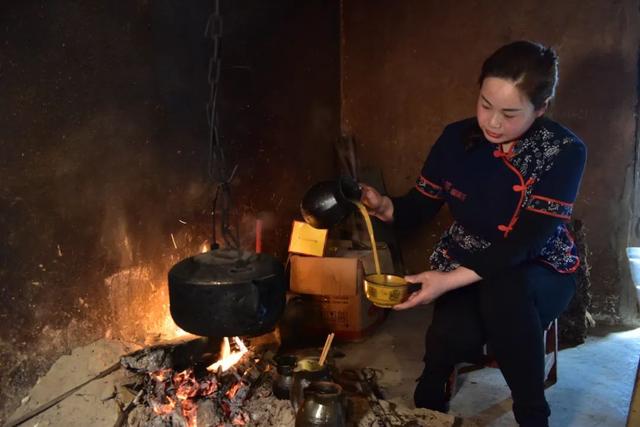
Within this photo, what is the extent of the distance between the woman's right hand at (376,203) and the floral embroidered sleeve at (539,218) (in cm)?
45

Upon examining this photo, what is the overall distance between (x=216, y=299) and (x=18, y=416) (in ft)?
3.27

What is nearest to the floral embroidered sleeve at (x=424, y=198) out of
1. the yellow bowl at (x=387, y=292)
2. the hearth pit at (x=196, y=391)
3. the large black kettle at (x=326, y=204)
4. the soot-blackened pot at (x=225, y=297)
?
the large black kettle at (x=326, y=204)

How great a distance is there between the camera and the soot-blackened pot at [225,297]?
1812mm

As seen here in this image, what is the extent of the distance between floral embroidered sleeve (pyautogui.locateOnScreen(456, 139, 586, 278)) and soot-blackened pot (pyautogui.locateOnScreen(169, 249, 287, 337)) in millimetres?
764

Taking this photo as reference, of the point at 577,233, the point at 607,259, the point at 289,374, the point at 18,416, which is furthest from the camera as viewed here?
the point at 607,259

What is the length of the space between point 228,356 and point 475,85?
2422 millimetres

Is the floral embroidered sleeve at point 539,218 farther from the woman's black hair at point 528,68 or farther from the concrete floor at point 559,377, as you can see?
the concrete floor at point 559,377

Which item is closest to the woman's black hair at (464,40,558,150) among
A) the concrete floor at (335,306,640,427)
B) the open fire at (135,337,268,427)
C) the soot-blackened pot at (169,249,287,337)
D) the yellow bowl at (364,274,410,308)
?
the yellow bowl at (364,274,410,308)

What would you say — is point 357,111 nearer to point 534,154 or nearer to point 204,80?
point 204,80

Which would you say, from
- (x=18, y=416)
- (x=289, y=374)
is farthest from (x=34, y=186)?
(x=289, y=374)

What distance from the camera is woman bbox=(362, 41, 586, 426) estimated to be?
201cm

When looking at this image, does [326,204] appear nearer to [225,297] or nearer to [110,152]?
[225,297]

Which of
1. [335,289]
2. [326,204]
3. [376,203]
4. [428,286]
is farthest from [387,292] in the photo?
[335,289]

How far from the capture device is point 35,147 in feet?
7.02
